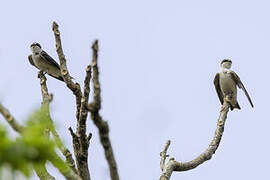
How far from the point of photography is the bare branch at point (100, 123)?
2.53 m

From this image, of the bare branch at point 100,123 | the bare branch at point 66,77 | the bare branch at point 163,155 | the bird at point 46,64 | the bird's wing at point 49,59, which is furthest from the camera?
the bird's wing at point 49,59

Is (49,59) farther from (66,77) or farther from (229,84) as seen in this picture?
(66,77)

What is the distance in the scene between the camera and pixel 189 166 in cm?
573

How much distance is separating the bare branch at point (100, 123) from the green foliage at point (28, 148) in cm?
141

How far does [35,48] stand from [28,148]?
13.6 meters

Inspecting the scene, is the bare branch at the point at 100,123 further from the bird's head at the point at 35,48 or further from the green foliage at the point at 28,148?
the bird's head at the point at 35,48

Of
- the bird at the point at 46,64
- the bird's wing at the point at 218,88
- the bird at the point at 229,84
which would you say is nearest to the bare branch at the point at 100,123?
the bird at the point at 229,84

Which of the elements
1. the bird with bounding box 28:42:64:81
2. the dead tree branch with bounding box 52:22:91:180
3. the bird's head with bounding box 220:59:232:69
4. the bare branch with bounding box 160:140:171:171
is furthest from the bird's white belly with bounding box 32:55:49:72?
the bare branch with bounding box 160:140:171:171

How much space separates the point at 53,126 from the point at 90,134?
418cm

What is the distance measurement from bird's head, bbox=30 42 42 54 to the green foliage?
13.2m

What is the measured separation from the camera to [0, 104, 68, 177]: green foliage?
1020 mm

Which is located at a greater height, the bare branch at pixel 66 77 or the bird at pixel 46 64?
the bird at pixel 46 64

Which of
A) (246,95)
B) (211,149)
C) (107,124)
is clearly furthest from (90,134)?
(246,95)

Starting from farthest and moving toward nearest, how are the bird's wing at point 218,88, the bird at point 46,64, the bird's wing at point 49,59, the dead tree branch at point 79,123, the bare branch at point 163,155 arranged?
the bird's wing at point 49,59 < the bird at point 46,64 < the bird's wing at point 218,88 < the bare branch at point 163,155 < the dead tree branch at point 79,123
